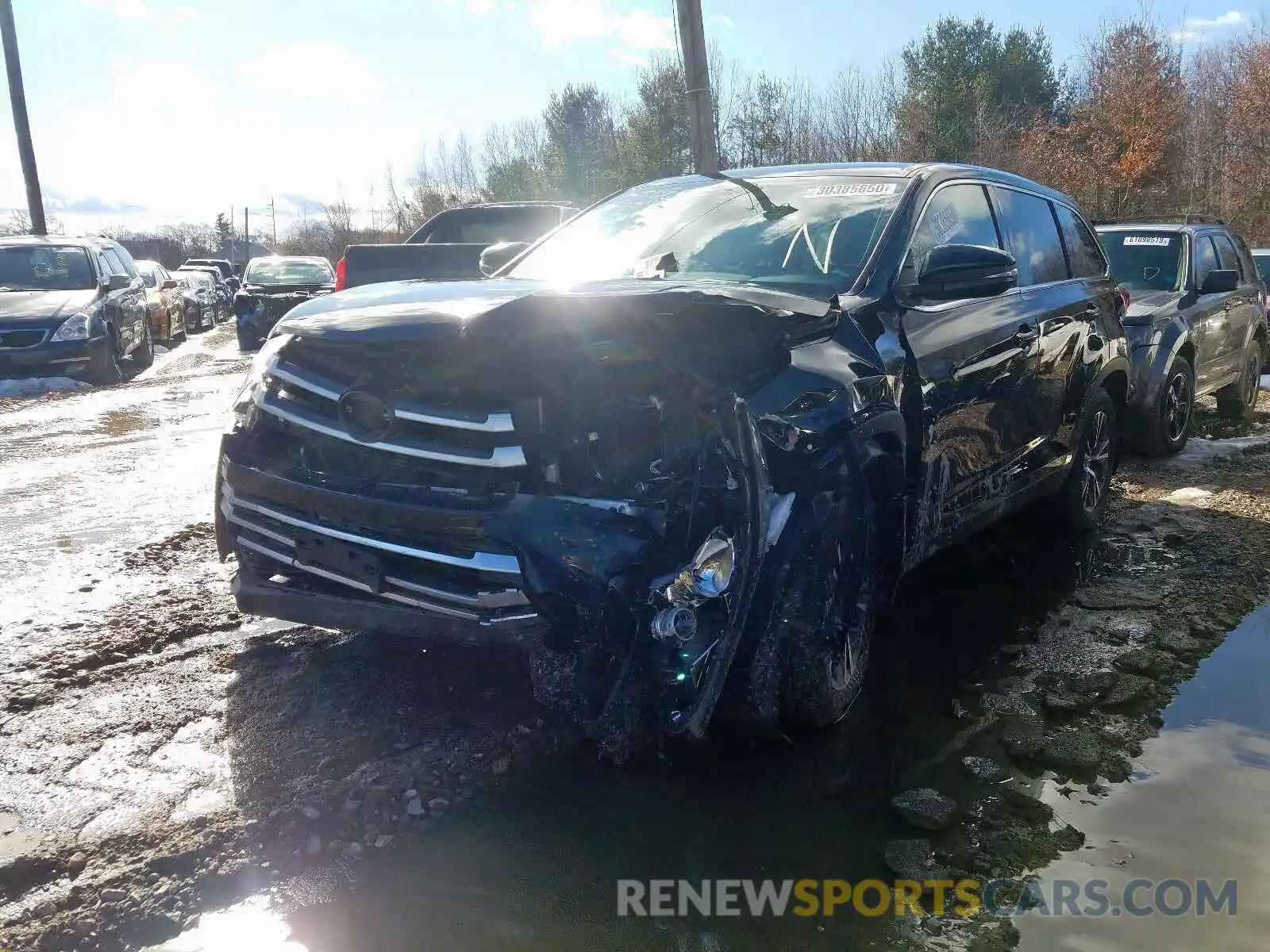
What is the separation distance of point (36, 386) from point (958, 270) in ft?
36.7

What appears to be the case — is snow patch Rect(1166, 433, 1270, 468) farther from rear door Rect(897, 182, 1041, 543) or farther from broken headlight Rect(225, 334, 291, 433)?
broken headlight Rect(225, 334, 291, 433)

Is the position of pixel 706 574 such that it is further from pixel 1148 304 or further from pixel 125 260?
pixel 125 260

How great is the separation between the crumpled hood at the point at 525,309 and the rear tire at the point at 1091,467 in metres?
2.69

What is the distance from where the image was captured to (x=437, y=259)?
27.0 feet

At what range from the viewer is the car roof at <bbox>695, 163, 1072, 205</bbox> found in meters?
4.09

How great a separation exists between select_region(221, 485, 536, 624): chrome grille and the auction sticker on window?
222 cm

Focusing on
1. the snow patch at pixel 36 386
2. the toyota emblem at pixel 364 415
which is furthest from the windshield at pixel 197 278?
the toyota emblem at pixel 364 415

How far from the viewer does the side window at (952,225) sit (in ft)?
12.3

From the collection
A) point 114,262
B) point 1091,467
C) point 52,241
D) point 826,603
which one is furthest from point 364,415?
point 114,262

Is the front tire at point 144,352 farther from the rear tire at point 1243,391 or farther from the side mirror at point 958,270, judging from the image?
the rear tire at point 1243,391

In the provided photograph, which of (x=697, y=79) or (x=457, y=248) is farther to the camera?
(x=697, y=79)

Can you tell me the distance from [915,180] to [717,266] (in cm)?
87

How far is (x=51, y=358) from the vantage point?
11.4m

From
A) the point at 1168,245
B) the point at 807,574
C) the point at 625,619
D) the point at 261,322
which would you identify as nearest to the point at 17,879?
the point at 625,619
